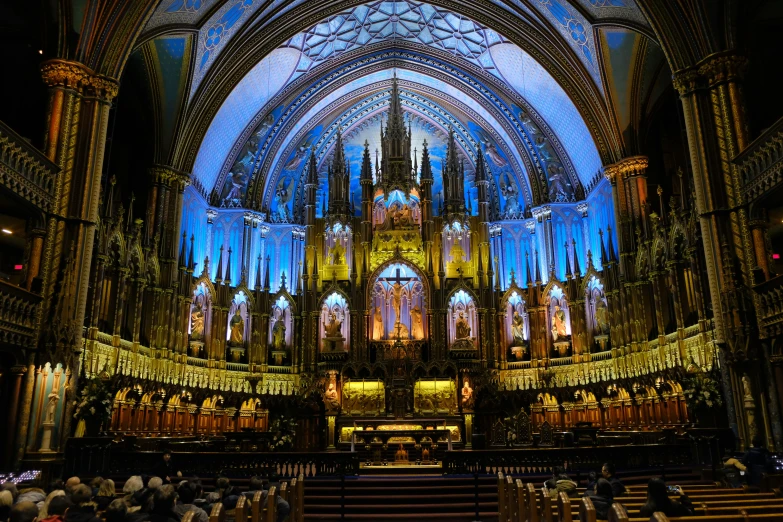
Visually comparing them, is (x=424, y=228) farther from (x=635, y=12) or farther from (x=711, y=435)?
(x=711, y=435)

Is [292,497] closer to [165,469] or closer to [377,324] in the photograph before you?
[165,469]

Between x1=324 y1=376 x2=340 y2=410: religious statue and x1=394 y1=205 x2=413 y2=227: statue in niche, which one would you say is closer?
x1=324 y1=376 x2=340 y2=410: religious statue

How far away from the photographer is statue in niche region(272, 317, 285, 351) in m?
28.6

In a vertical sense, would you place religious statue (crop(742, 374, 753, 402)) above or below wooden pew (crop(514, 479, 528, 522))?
above

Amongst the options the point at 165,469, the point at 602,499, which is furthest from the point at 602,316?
the point at 602,499

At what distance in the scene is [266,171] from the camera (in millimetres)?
31094

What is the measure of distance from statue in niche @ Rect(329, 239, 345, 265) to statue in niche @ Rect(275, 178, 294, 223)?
A: 11.4 ft

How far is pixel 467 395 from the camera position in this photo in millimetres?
27047

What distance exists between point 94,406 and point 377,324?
562 inches

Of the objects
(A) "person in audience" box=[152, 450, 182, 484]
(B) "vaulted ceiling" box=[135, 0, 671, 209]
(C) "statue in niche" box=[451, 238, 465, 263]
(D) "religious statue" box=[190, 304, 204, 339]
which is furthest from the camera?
(C) "statue in niche" box=[451, 238, 465, 263]

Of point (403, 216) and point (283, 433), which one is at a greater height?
point (403, 216)

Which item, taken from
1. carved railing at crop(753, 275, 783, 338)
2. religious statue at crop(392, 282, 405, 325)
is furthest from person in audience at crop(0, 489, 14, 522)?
religious statue at crop(392, 282, 405, 325)

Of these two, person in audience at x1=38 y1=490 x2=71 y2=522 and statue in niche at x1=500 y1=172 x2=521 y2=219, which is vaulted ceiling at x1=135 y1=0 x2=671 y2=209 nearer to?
statue in niche at x1=500 y1=172 x2=521 y2=219

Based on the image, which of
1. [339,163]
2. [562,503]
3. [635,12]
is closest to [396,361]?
[339,163]
